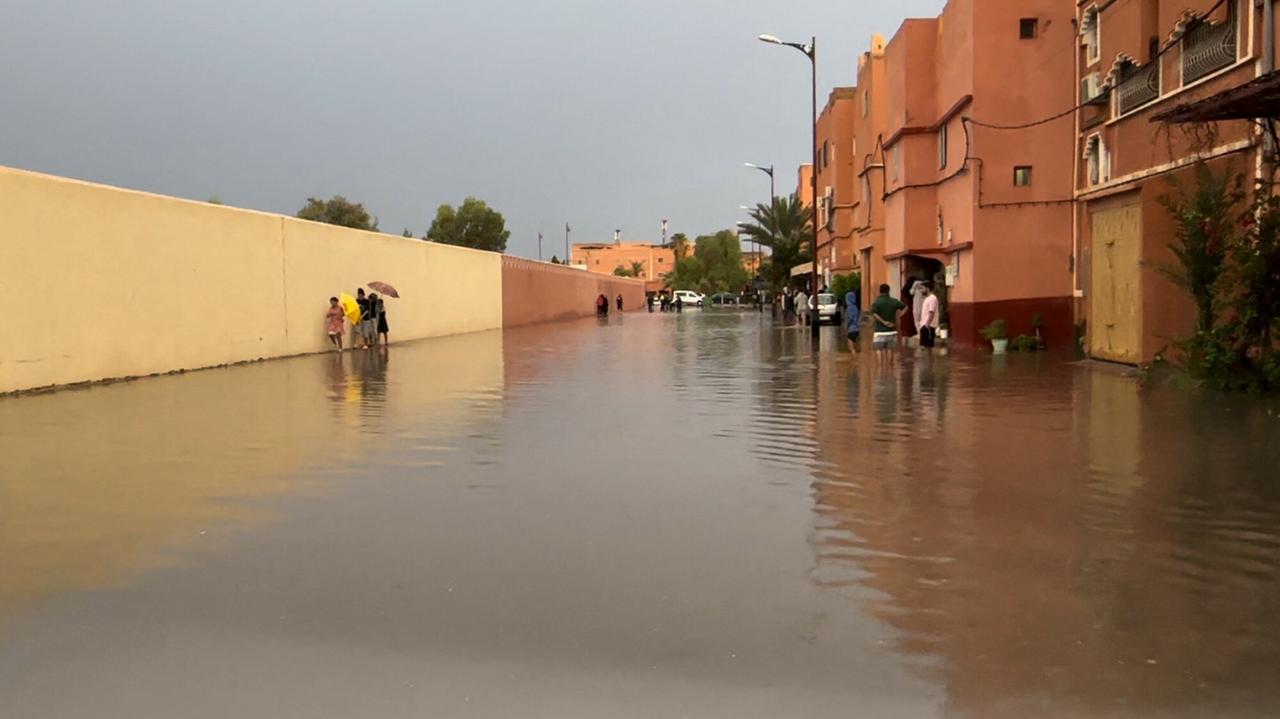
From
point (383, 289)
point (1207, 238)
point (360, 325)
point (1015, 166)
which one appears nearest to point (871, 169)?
point (1015, 166)

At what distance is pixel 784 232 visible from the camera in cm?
7256

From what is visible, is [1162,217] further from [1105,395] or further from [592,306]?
[592,306]

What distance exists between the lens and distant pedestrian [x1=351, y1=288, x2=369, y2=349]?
94.3 ft

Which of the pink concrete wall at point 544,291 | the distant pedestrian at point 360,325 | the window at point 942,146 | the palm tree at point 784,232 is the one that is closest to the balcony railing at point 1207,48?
the window at point 942,146

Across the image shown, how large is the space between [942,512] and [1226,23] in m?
11.9

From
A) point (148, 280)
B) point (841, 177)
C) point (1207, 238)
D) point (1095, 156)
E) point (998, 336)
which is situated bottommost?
point (998, 336)

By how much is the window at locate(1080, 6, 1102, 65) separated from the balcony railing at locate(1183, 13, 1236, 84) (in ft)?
17.3

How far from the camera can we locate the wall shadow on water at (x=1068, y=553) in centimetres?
437

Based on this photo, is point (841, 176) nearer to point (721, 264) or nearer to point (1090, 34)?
point (1090, 34)

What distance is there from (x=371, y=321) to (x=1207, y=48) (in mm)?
20455

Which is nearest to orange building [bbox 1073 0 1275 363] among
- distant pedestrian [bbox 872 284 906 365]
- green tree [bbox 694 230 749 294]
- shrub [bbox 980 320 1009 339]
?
distant pedestrian [bbox 872 284 906 365]

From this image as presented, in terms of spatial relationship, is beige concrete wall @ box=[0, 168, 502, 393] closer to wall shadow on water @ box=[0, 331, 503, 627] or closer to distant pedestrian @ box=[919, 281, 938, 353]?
wall shadow on water @ box=[0, 331, 503, 627]

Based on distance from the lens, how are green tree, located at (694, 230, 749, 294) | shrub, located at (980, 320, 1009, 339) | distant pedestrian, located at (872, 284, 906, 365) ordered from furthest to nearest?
green tree, located at (694, 230, 749, 294), shrub, located at (980, 320, 1009, 339), distant pedestrian, located at (872, 284, 906, 365)

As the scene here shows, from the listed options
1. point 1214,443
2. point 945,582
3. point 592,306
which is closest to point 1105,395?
point 1214,443
